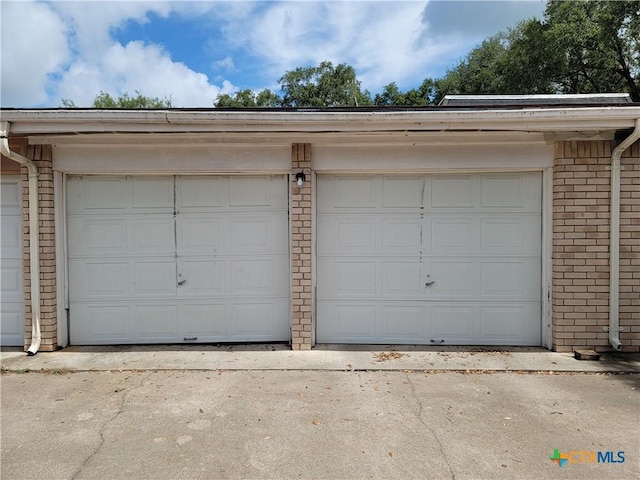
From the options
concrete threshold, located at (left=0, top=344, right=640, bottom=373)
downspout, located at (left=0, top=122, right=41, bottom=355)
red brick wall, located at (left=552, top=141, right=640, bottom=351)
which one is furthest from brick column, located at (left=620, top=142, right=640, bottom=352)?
downspout, located at (left=0, top=122, right=41, bottom=355)

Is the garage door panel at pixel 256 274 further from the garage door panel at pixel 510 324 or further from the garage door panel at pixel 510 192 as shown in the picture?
the garage door panel at pixel 510 192

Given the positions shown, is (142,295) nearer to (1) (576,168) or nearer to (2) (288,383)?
(2) (288,383)

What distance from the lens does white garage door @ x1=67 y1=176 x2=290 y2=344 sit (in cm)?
538

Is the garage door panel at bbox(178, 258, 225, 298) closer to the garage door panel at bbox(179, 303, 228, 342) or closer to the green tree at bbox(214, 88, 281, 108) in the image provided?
the garage door panel at bbox(179, 303, 228, 342)

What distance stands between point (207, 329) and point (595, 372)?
472 cm

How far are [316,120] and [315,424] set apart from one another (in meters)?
3.17

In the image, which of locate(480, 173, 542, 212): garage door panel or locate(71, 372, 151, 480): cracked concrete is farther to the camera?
locate(480, 173, 542, 212): garage door panel

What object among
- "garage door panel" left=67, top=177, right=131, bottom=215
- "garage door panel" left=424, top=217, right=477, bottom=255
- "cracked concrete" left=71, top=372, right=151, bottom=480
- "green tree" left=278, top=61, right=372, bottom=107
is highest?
"green tree" left=278, top=61, right=372, bottom=107

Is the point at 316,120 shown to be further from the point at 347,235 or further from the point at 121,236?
the point at 121,236

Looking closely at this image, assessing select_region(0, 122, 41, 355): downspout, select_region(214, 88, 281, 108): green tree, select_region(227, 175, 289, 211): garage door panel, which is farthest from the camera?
select_region(214, 88, 281, 108): green tree

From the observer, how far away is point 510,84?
17.8 metres

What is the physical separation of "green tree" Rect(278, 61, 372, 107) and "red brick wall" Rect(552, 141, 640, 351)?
27.2 m

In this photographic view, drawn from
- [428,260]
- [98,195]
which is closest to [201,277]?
[98,195]

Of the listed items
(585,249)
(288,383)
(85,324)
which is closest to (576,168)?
(585,249)
